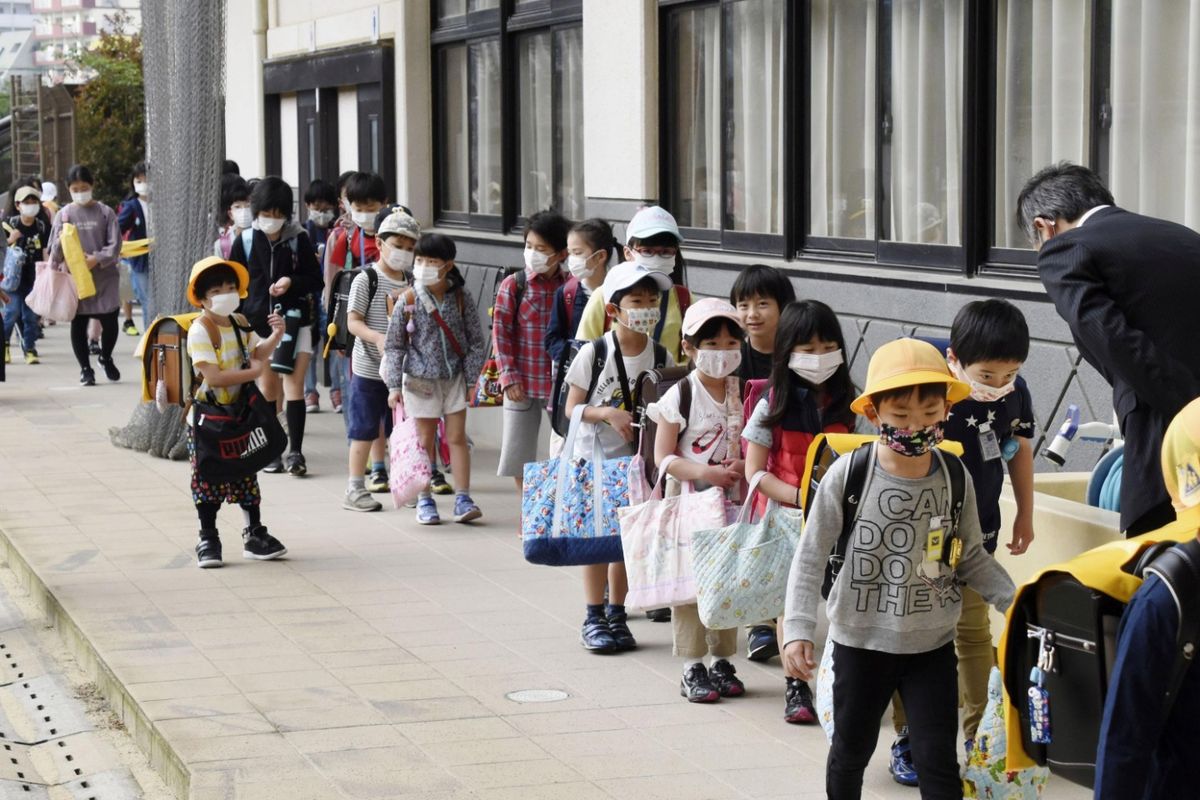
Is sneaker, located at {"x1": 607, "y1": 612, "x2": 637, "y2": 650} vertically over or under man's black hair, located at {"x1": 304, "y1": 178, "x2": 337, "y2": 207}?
under

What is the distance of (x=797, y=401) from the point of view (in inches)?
249

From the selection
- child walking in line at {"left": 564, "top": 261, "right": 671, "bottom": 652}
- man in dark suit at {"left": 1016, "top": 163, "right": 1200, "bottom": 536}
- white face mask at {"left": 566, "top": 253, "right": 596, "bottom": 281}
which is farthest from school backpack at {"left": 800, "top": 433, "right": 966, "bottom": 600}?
white face mask at {"left": 566, "top": 253, "right": 596, "bottom": 281}

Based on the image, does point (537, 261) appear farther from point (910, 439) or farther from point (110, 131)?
point (110, 131)

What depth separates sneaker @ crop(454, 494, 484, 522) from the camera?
10531 mm

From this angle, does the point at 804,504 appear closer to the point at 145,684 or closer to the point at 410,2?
the point at 145,684

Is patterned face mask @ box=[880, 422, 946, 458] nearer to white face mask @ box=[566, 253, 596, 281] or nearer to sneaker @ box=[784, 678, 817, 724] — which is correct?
sneaker @ box=[784, 678, 817, 724]

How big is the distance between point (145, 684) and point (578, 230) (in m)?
3.13

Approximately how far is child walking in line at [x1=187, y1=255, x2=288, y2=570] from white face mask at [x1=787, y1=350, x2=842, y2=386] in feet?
12.2

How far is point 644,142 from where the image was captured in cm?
1197

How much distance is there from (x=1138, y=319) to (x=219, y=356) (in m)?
5.09

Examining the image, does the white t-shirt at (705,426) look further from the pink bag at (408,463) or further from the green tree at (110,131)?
the green tree at (110,131)

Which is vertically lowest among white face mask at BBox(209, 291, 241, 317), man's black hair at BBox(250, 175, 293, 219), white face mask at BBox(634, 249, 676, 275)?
white face mask at BBox(209, 291, 241, 317)

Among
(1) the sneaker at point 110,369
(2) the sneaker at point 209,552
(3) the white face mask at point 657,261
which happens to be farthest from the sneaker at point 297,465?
(1) the sneaker at point 110,369

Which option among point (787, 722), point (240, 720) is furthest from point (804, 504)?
point (240, 720)
